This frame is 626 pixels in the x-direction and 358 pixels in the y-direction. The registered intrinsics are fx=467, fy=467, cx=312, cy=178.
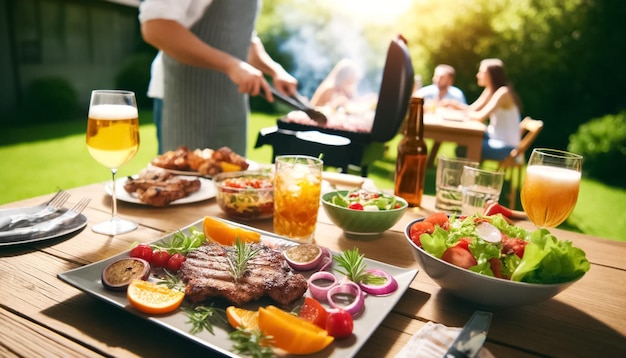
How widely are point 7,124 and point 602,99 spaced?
12.2 meters

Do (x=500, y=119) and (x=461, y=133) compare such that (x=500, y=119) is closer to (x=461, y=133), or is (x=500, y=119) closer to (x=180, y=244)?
(x=461, y=133)

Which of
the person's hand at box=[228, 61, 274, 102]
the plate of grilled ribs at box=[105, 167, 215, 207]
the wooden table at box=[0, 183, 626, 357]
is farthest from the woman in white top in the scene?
the plate of grilled ribs at box=[105, 167, 215, 207]

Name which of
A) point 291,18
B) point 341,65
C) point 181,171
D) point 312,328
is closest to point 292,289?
point 312,328

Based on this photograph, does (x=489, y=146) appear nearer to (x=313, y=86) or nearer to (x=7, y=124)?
(x=313, y=86)

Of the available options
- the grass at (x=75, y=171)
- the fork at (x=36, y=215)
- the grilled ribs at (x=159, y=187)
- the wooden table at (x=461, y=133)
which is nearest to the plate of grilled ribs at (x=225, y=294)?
the fork at (x=36, y=215)

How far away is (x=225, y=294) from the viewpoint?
3.18 ft

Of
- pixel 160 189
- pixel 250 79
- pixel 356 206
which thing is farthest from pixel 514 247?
pixel 250 79

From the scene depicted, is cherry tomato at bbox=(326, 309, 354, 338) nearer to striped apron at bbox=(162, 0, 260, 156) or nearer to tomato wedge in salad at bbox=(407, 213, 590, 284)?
tomato wedge in salad at bbox=(407, 213, 590, 284)

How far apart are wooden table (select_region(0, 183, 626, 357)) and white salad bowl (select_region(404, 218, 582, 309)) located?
6cm

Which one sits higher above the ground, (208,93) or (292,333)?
(208,93)

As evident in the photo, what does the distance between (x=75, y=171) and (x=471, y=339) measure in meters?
6.70

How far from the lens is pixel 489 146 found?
6.30 meters

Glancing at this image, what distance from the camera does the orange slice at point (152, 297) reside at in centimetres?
92

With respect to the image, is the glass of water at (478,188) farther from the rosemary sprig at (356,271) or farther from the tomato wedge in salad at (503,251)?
the rosemary sprig at (356,271)
